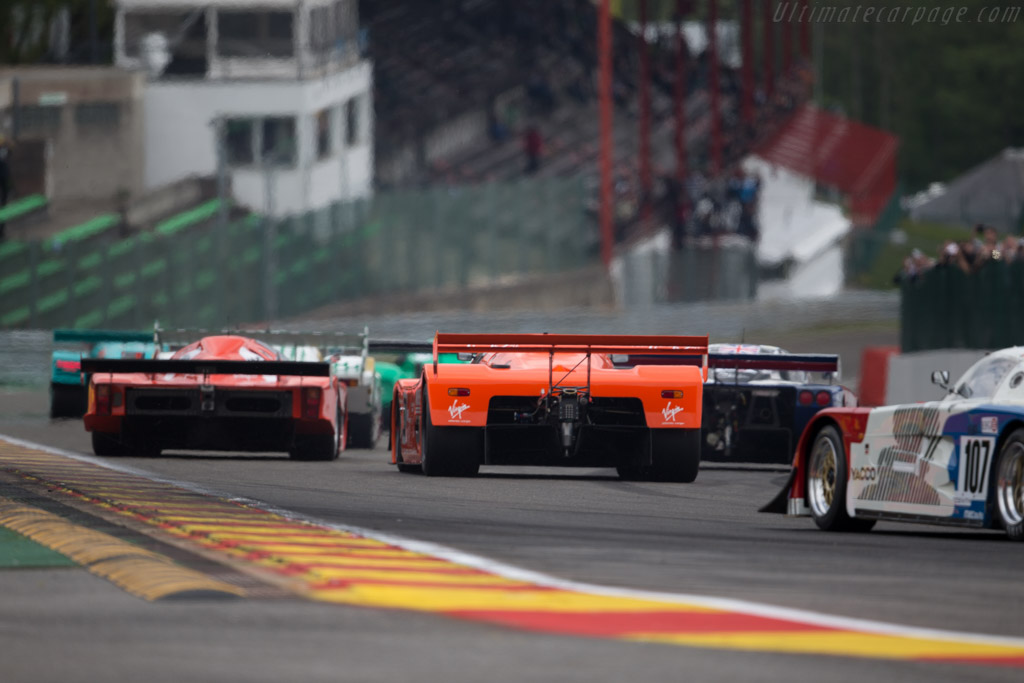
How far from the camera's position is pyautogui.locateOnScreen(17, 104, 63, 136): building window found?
48.7 meters

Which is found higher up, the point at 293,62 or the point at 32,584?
the point at 293,62

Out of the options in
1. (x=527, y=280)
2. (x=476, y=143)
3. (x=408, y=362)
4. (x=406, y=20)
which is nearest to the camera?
(x=408, y=362)

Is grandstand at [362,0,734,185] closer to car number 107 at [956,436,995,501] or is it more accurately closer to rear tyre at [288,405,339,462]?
rear tyre at [288,405,339,462]

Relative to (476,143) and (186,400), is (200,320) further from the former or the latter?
(476,143)

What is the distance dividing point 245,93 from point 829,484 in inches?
1667

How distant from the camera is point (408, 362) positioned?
23.7 meters

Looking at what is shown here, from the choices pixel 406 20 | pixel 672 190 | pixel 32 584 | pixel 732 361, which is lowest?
pixel 32 584

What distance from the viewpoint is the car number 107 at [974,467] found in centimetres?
1095

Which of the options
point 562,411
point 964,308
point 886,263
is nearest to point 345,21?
point 886,263

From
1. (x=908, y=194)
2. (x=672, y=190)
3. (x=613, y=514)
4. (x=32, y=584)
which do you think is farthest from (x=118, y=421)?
(x=908, y=194)

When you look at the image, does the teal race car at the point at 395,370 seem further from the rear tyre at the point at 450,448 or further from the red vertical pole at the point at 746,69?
the red vertical pole at the point at 746,69

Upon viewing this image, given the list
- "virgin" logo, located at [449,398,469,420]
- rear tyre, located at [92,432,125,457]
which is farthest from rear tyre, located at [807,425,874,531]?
rear tyre, located at [92,432,125,457]

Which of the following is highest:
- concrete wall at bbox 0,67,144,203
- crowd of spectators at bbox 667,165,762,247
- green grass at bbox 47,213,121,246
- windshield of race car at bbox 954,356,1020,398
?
concrete wall at bbox 0,67,144,203

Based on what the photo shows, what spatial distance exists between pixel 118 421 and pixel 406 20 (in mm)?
57526
